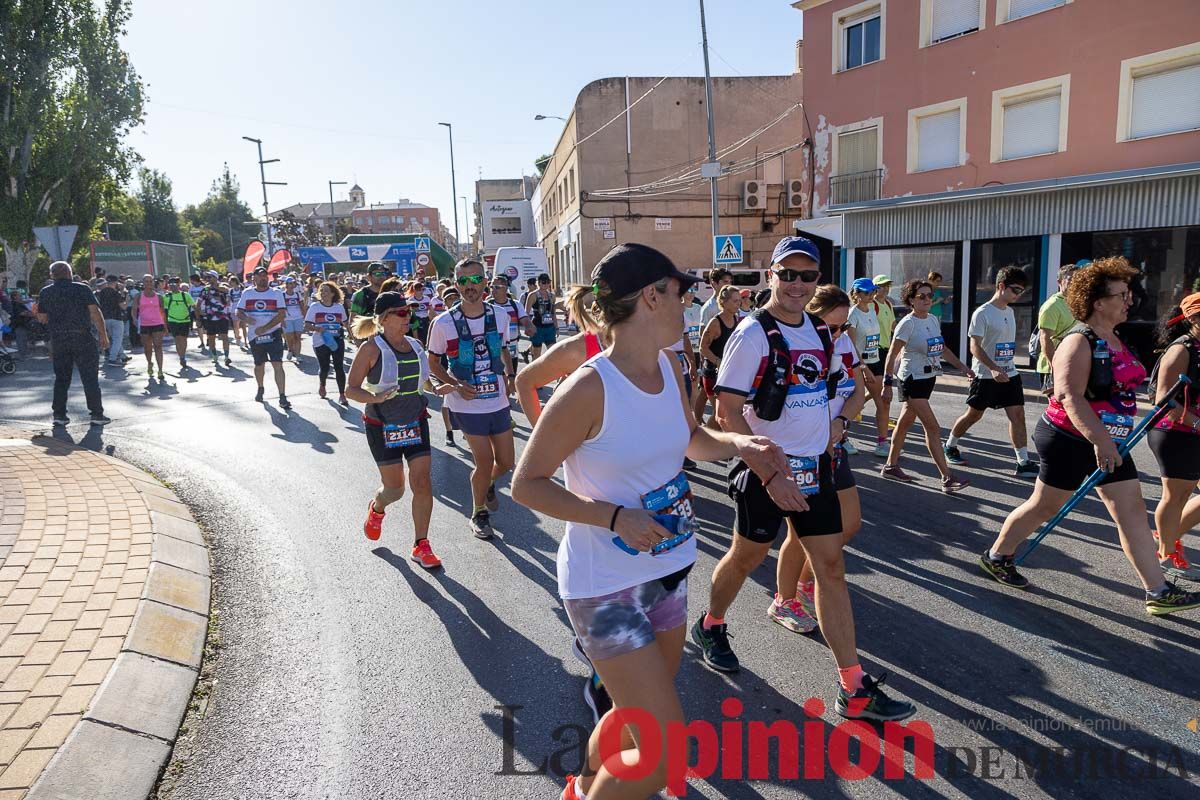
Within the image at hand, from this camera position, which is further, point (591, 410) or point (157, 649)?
point (157, 649)

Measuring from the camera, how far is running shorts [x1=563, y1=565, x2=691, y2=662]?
2.23 metres

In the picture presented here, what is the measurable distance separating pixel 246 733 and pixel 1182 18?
57.4 ft

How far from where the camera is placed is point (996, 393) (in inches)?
274

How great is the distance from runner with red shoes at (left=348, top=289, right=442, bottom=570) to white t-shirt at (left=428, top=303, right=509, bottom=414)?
502mm

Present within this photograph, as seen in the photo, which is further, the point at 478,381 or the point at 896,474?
the point at 896,474

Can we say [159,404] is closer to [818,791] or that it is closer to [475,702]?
[475,702]

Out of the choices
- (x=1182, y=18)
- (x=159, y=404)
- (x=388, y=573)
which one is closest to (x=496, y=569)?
(x=388, y=573)

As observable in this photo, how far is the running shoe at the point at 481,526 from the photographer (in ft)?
18.9

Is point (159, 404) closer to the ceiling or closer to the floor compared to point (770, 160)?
closer to the floor

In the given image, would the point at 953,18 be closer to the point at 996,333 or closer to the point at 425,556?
the point at 996,333

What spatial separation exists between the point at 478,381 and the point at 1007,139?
15021mm

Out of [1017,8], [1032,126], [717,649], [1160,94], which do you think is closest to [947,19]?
[1017,8]

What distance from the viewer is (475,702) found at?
3.50 m

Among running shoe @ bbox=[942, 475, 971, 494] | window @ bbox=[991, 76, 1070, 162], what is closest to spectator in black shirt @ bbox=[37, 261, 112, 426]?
running shoe @ bbox=[942, 475, 971, 494]
